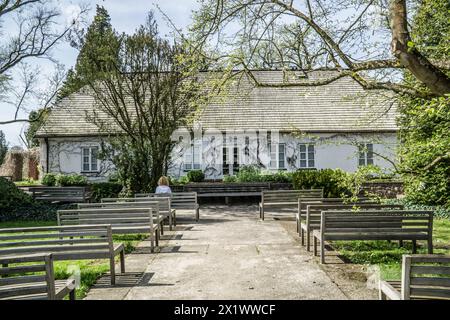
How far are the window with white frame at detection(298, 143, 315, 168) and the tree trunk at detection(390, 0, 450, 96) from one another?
19.7 metres

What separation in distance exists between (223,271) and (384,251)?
3.80m

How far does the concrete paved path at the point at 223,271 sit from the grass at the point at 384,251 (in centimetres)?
89

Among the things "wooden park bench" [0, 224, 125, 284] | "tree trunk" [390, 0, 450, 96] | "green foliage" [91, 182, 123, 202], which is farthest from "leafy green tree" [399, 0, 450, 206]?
"green foliage" [91, 182, 123, 202]

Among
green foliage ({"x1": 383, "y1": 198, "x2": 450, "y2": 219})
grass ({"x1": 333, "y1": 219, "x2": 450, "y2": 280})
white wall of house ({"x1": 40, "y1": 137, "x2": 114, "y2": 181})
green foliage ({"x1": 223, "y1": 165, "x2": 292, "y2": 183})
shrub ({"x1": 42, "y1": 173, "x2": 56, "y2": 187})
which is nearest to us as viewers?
grass ({"x1": 333, "y1": 219, "x2": 450, "y2": 280})

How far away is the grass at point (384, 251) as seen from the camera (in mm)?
7551

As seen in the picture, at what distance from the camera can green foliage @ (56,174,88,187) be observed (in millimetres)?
23641

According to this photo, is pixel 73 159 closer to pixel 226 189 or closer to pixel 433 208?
pixel 226 189

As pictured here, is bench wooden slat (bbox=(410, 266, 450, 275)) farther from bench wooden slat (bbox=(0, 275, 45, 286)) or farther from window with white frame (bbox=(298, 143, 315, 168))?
window with white frame (bbox=(298, 143, 315, 168))

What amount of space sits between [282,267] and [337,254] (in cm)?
177

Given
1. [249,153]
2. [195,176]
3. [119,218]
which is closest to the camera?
[119,218]

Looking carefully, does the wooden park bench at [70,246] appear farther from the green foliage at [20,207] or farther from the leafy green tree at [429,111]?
the green foliage at [20,207]

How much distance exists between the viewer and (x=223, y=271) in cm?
730

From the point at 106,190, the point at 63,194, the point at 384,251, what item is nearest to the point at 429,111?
the point at 384,251
